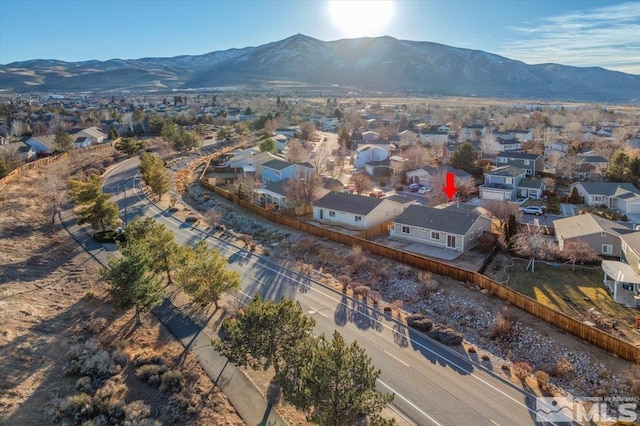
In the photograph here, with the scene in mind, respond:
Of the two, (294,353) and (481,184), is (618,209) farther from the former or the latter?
(294,353)

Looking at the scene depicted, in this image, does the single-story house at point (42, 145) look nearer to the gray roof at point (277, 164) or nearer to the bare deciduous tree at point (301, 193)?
the gray roof at point (277, 164)

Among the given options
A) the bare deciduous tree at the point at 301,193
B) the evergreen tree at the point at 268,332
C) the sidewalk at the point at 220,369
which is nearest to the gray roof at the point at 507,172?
the bare deciduous tree at the point at 301,193

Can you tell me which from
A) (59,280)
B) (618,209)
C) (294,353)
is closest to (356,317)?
(294,353)

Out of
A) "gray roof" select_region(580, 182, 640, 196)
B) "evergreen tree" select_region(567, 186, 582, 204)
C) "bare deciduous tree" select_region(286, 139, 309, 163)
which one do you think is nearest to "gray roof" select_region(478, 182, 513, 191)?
"evergreen tree" select_region(567, 186, 582, 204)

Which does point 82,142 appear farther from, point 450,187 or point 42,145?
point 450,187

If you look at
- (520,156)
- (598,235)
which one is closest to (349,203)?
(598,235)

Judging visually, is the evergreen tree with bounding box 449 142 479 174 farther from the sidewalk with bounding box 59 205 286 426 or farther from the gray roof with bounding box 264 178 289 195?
the sidewalk with bounding box 59 205 286 426
